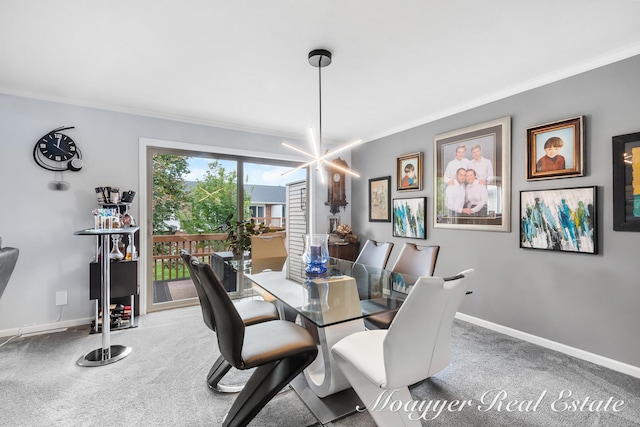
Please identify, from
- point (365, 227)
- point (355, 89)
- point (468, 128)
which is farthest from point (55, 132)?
point (468, 128)

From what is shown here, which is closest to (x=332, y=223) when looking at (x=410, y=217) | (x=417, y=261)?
(x=410, y=217)

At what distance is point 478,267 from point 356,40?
2570 mm

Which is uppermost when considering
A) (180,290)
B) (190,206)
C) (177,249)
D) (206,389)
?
(190,206)

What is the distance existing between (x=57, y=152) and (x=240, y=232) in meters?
2.10

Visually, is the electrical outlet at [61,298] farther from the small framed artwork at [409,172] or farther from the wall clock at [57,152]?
the small framed artwork at [409,172]

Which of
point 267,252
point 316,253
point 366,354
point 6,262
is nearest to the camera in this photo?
point 366,354

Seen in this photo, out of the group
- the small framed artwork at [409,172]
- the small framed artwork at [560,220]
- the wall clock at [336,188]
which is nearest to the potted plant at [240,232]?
the wall clock at [336,188]

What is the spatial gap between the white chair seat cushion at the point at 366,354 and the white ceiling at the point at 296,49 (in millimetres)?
1932

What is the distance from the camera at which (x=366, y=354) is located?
5.12ft

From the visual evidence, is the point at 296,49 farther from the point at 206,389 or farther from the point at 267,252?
the point at 206,389

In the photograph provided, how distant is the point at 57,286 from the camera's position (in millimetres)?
3125

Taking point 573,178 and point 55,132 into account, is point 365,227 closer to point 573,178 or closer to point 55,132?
point 573,178

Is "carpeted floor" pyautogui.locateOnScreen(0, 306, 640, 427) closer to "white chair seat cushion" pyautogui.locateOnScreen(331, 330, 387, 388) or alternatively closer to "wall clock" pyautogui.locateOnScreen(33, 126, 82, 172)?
"white chair seat cushion" pyautogui.locateOnScreen(331, 330, 387, 388)

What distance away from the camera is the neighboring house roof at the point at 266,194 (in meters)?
4.33
